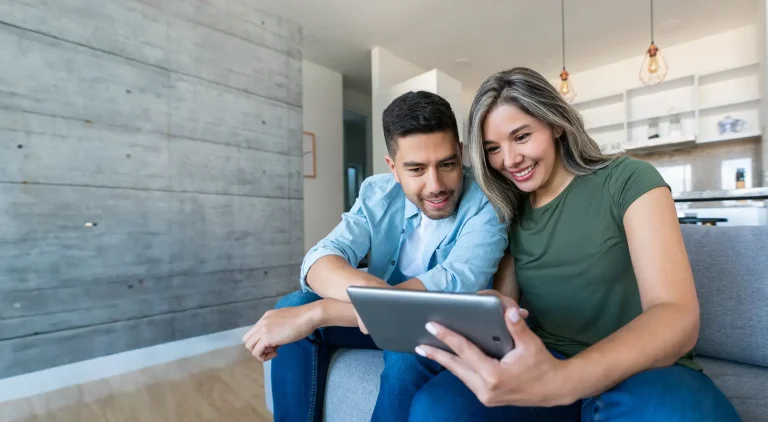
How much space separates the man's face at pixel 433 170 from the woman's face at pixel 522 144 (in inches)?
7.9

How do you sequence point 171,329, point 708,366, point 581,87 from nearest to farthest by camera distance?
point 708,366 → point 171,329 → point 581,87

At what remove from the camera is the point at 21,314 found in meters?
2.12

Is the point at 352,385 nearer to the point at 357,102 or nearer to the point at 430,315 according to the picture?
the point at 430,315

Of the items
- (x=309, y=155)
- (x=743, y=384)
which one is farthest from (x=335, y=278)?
(x=309, y=155)

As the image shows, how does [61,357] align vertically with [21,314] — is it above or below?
below

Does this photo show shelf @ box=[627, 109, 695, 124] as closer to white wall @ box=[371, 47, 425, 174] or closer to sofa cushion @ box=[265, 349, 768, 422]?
white wall @ box=[371, 47, 425, 174]

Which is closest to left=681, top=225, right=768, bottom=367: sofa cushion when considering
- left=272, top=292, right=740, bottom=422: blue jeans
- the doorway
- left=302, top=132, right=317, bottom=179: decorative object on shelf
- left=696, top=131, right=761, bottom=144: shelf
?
left=272, top=292, right=740, bottom=422: blue jeans

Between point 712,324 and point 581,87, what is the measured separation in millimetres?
4617

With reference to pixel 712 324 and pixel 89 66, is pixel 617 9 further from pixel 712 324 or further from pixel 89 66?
pixel 89 66

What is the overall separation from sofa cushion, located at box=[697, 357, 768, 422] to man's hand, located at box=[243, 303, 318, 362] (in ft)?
3.26

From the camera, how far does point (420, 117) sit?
1.14 m

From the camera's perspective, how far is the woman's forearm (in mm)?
590

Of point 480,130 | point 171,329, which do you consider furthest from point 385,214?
point 171,329

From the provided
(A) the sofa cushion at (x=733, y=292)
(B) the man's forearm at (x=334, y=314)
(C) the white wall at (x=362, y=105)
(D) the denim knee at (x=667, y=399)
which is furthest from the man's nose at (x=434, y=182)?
(C) the white wall at (x=362, y=105)
